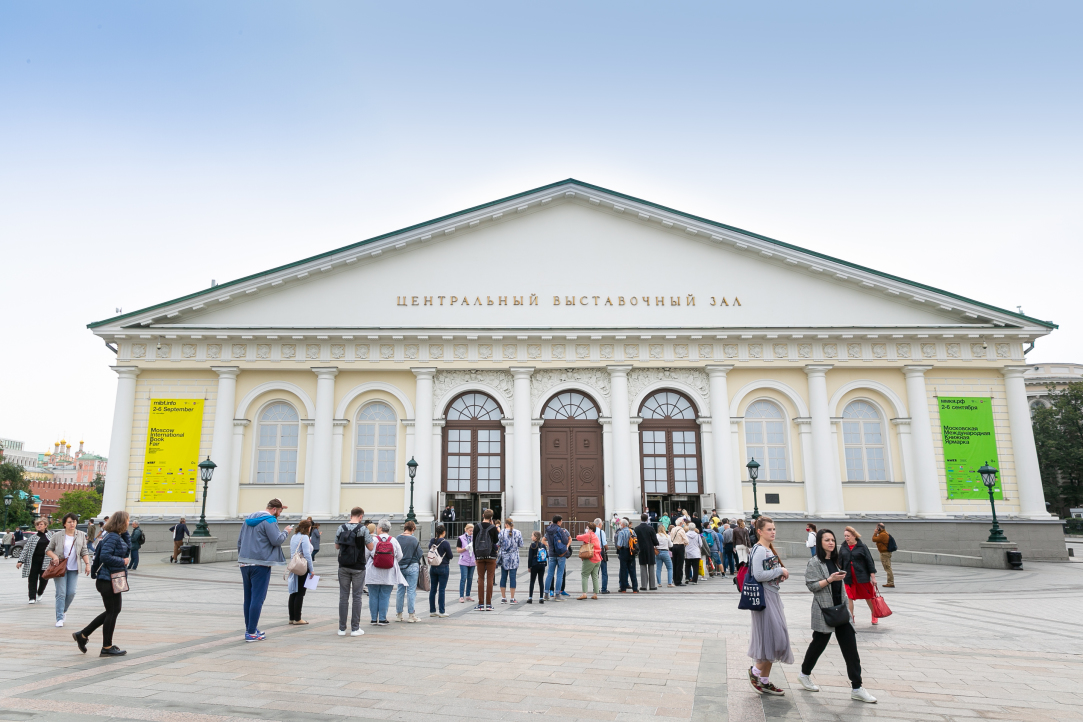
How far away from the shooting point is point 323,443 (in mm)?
27219

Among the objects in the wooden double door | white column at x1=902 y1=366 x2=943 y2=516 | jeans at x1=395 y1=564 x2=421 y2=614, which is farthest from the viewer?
the wooden double door

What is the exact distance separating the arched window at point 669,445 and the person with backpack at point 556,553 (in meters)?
13.2

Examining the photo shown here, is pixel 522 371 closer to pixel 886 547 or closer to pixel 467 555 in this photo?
pixel 467 555

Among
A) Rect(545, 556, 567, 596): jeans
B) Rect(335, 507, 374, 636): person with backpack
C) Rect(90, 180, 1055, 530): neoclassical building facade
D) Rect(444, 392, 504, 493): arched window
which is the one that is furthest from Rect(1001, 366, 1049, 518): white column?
Rect(335, 507, 374, 636): person with backpack

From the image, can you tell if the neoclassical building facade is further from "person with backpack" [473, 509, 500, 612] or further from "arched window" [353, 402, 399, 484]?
"person with backpack" [473, 509, 500, 612]

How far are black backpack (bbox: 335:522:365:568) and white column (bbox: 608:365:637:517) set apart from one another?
57.3 feet

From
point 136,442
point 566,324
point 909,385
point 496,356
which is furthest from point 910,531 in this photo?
point 136,442

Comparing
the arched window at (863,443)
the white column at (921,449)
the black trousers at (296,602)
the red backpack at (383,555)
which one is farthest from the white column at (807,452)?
the black trousers at (296,602)

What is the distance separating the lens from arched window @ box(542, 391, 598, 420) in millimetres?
28484

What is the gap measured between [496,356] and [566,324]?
3.07 meters

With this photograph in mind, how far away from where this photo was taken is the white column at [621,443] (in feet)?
88.2

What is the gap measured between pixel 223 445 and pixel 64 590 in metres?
17.5

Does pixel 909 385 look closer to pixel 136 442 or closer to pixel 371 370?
pixel 371 370

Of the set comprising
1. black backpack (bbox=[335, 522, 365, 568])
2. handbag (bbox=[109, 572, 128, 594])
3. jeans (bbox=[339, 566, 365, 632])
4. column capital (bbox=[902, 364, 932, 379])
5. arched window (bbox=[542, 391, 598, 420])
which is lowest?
jeans (bbox=[339, 566, 365, 632])
